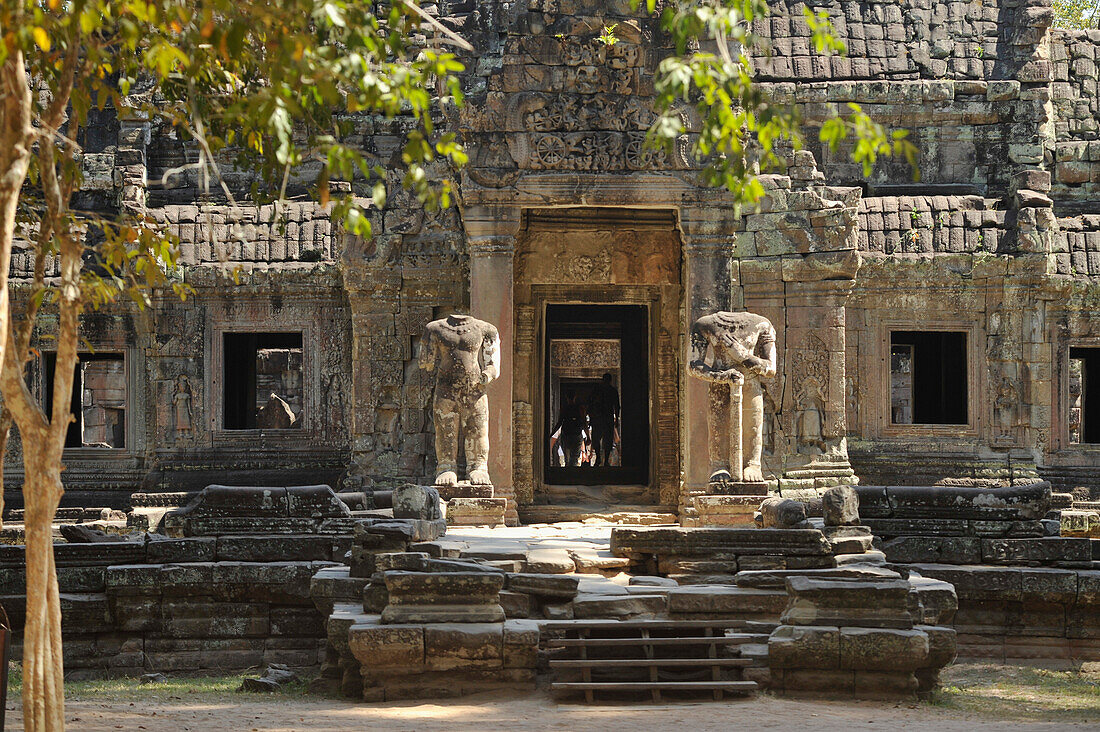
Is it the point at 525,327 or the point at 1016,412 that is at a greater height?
the point at 525,327

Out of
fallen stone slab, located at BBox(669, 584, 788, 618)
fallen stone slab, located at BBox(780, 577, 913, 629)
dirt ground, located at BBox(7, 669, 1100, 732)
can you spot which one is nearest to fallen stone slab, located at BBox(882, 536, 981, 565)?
fallen stone slab, located at BBox(669, 584, 788, 618)

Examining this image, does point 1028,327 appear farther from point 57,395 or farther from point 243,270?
point 57,395

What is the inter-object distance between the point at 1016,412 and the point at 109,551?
36.5 feet

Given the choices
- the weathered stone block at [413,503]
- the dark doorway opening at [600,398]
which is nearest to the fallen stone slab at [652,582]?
the weathered stone block at [413,503]

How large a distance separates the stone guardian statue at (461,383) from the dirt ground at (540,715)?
4.83m

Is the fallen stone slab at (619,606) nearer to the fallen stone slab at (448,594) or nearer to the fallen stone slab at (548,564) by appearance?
the fallen stone slab at (448,594)

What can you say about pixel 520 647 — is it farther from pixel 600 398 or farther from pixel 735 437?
pixel 600 398

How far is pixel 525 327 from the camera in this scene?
15148 millimetres

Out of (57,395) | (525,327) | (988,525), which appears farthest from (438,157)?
(57,395)

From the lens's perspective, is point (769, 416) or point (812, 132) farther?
point (812, 132)

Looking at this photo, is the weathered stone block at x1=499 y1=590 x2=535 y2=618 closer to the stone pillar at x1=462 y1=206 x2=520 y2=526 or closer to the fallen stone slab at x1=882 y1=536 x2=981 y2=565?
the fallen stone slab at x1=882 y1=536 x2=981 y2=565

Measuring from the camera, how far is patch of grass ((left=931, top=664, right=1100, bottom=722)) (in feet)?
27.0

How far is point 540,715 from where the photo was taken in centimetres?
754

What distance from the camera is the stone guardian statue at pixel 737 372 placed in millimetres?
12922
